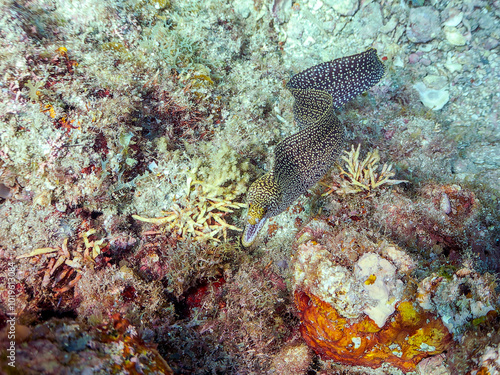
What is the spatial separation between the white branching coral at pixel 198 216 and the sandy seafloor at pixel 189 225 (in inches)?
1.2

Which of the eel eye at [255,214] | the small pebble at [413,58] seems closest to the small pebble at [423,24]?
the small pebble at [413,58]

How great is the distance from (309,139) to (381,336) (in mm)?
2720

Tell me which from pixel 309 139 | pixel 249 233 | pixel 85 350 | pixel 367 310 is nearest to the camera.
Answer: pixel 85 350

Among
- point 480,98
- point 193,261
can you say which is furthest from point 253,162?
point 480,98

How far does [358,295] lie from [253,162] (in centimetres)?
271

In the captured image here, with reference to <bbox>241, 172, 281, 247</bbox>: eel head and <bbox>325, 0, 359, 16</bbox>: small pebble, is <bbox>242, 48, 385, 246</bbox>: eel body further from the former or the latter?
<bbox>325, 0, 359, 16</bbox>: small pebble

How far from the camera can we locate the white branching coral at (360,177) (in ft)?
12.6

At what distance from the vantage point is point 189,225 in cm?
351

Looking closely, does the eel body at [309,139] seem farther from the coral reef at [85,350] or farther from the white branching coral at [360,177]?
the coral reef at [85,350]

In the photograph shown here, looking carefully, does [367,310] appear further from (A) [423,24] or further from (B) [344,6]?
(A) [423,24]

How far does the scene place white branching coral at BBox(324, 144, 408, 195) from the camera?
3.85 m

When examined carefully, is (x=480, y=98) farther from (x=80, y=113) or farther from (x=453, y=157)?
(x=80, y=113)

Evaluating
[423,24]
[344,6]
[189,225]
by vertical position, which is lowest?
[189,225]

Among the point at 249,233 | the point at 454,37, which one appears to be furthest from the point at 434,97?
the point at 249,233
